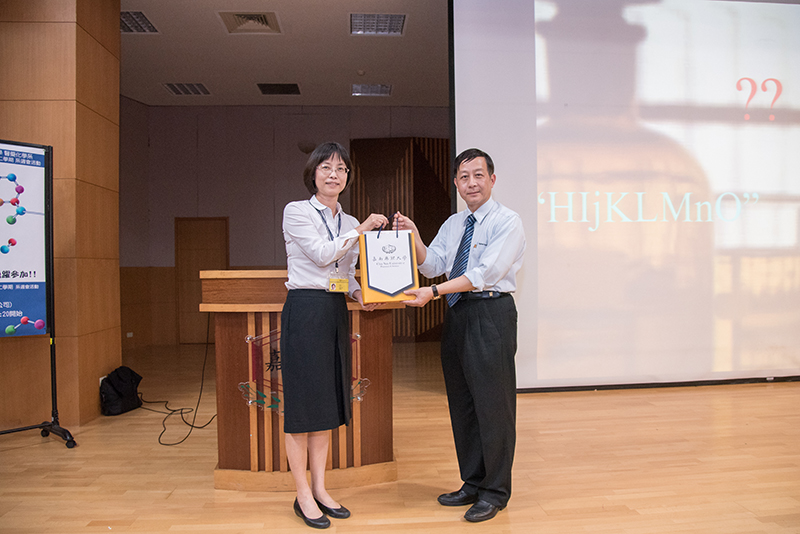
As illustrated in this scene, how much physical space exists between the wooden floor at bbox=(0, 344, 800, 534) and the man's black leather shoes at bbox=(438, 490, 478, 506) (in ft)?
0.15

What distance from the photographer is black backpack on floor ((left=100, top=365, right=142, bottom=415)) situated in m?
3.84

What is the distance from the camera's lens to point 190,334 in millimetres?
7766

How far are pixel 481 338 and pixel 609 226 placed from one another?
280 centimetres

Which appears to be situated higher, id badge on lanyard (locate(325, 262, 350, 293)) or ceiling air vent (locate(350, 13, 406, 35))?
ceiling air vent (locate(350, 13, 406, 35))

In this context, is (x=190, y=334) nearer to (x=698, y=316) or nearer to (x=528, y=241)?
(x=528, y=241)

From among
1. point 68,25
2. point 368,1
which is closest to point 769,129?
point 368,1

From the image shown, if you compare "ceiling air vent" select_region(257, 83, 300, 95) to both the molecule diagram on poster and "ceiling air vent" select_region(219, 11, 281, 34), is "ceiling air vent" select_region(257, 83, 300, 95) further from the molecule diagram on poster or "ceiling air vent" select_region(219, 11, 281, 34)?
the molecule diagram on poster

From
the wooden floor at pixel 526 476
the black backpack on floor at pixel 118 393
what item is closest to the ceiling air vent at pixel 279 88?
the black backpack on floor at pixel 118 393

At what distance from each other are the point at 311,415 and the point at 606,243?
3.33 m

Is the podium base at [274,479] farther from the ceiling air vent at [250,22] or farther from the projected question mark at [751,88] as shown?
the projected question mark at [751,88]

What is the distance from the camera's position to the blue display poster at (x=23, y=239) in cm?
319

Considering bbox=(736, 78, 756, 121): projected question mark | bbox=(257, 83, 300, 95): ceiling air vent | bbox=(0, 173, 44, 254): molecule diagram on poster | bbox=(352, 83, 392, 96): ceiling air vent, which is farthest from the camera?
bbox=(352, 83, 392, 96): ceiling air vent

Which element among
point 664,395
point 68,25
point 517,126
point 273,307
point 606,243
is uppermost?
point 68,25

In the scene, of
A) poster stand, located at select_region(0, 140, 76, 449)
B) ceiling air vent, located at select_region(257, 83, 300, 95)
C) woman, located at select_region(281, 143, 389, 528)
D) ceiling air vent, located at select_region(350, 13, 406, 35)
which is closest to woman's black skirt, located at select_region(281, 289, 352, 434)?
woman, located at select_region(281, 143, 389, 528)
